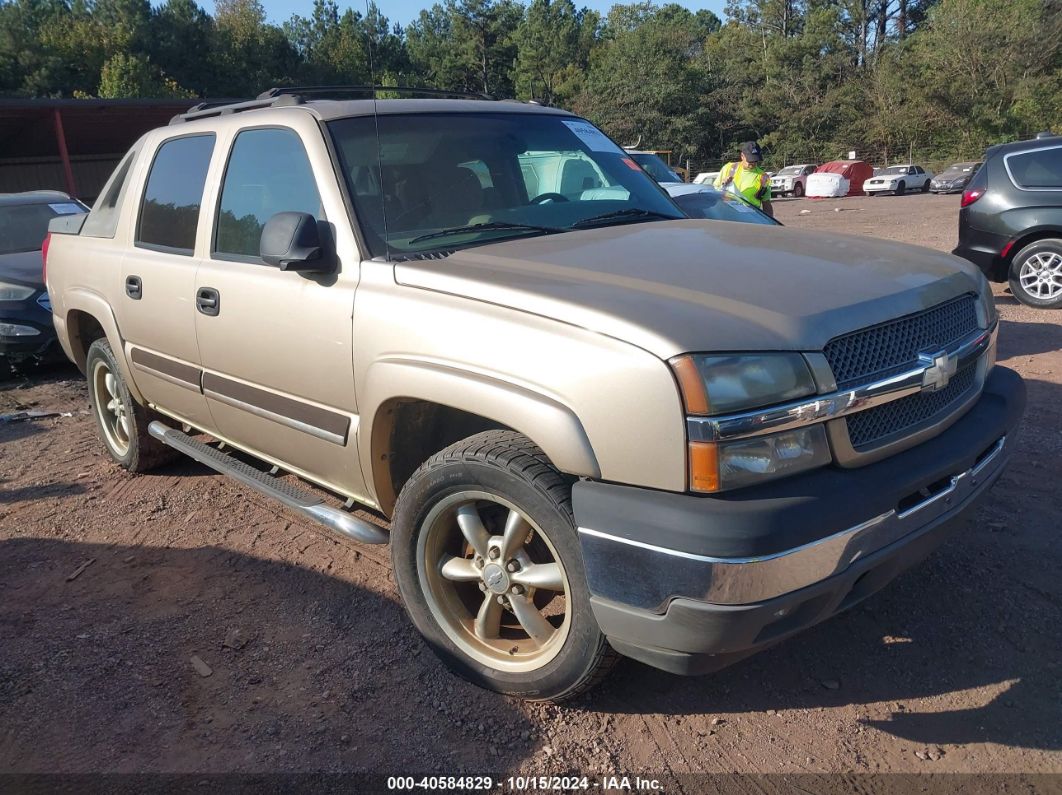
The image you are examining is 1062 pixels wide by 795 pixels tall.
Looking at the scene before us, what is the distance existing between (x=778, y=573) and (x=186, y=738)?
1929 mm

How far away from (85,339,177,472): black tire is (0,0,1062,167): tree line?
40329 mm

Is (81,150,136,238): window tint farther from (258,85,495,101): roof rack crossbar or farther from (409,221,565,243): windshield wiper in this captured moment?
(409,221,565,243): windshield wiper

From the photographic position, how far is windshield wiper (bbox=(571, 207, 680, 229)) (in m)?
3.47

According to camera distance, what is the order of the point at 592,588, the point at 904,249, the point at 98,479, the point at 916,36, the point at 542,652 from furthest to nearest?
1. the point at 916,36
2. the point at 98,479
3. the point at 904,249
4. the point at 542,652
5. the point at 592,588

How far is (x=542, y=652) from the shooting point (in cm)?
271

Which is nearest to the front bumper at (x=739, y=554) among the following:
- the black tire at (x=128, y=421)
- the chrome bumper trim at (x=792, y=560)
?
the chrome bumper trim at (x=792, y=560)

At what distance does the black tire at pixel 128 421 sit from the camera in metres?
4.85

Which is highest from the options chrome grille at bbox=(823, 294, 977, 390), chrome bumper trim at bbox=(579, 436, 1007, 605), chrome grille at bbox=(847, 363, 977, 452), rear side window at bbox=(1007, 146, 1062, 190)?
rear side window at bbox=(1007, 146, 1062, 190)

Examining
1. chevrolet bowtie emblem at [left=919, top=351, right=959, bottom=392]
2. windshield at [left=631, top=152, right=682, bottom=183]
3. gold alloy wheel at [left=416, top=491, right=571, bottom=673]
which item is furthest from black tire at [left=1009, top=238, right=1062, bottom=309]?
gold alloy wheel at [left=416, top=491, right=571, bottom=673]

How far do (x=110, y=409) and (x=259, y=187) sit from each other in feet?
7.99

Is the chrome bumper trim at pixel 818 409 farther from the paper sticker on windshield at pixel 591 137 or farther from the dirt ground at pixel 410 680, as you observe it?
the paper sticker on windshield at pixel 591 137

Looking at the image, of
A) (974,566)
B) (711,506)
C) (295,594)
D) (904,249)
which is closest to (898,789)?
(711,506)

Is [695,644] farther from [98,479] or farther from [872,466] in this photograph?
[98,479]

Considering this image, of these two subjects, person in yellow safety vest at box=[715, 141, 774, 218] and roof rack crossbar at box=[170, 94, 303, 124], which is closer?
roof rack crossbar at box=[170, 94, 303, 124]
